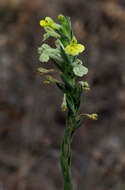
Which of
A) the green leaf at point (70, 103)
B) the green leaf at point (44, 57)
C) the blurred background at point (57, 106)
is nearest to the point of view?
the green leaf at point (70, 103)

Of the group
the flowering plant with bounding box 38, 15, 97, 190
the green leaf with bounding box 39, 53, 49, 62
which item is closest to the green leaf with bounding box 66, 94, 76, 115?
the flowering plant with bounding box 38, 15, 97, 190

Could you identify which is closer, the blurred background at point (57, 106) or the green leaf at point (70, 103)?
the green leaf at point (70, 103)

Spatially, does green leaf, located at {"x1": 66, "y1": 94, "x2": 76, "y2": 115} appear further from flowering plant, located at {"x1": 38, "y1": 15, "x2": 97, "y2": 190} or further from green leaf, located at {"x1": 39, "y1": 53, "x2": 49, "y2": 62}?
green leaf, located at {"x1": 39, "y1": 53, "x2": 49, "y2": 62}

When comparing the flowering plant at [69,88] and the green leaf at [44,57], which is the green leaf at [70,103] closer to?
the flowering plant at [69,88]

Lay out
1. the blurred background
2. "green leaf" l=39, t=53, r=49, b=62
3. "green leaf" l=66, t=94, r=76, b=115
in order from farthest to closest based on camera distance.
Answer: the blurred background
"green leaf" l=39, t=53, r=49, b=62
"green leaf" l=66, t=94, r=76, b=115

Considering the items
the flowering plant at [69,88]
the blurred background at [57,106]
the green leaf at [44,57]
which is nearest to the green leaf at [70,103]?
the flowering plant at [69,88]

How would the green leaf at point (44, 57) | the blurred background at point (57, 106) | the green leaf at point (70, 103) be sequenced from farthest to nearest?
the blurred background at point (57, 106), the green leaf at point (44, 57), the green leaf at point (70, 103)

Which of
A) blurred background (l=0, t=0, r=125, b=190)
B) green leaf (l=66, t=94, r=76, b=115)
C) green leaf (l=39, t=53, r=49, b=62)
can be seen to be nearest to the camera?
green leaf (l=66, t=94, r=76, b=115)

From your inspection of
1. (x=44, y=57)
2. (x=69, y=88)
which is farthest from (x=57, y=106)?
(x=69, y=88)

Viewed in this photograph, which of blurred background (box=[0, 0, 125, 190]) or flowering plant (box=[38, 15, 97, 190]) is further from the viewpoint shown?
blurred background (box=[0, 0, 125, 190])

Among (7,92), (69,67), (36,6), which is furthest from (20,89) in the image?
(69,67)
